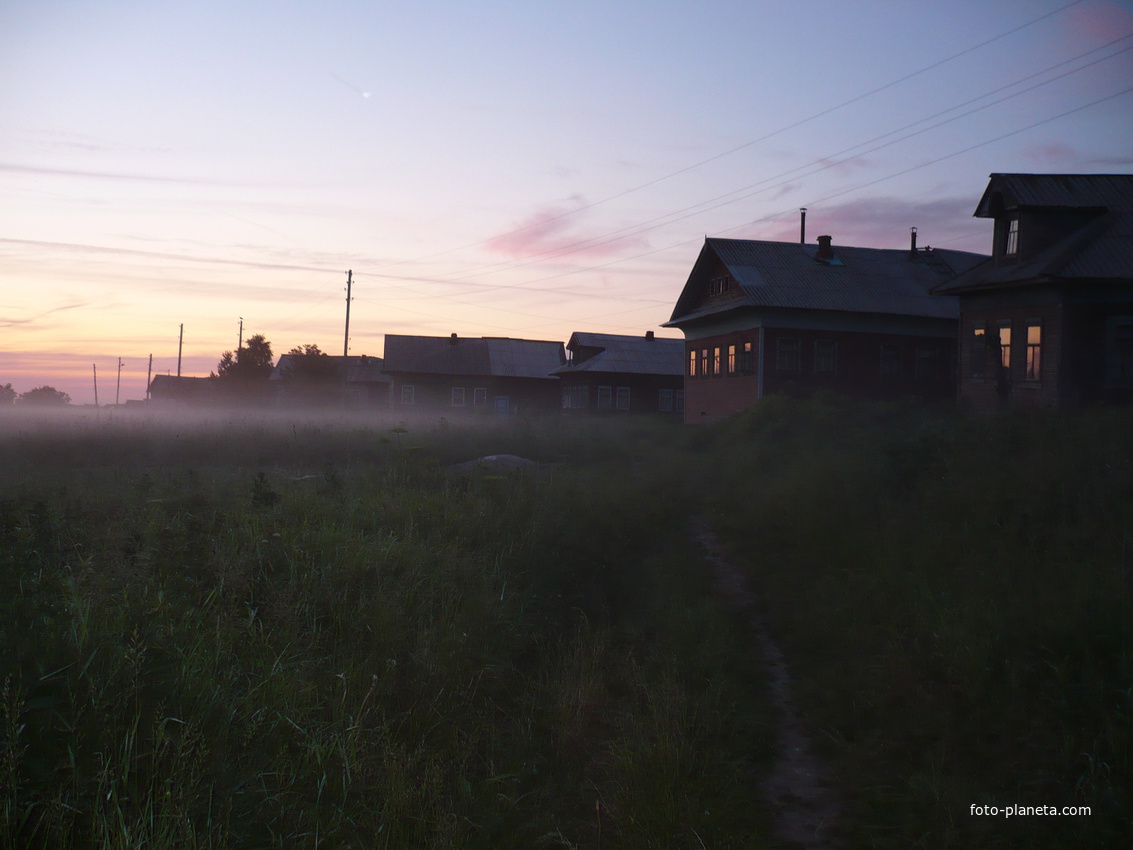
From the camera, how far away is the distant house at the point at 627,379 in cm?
4869

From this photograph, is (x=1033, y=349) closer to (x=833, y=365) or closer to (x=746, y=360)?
(x=833, y=365)

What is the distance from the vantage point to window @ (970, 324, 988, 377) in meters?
23.5

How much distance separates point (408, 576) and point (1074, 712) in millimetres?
5975

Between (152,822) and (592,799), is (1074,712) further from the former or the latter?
(152,822)

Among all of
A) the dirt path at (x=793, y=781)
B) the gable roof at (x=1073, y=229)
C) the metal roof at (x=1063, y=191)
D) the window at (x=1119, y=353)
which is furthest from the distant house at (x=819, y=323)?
the dirt path at (x=793, y=781)

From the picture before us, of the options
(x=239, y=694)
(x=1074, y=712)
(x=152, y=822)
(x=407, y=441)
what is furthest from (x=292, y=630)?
(x=407, y=441)

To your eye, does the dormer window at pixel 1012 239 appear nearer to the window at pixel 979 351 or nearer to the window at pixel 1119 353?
the window at pixel 979 351

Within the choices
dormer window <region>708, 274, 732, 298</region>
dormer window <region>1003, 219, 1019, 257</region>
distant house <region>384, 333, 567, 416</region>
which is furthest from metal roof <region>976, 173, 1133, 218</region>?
distant house <region>384, 333, 567, 416</region>

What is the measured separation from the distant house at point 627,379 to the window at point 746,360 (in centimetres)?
1835

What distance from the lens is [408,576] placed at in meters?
8.01

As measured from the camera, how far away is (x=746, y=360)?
98.5ft

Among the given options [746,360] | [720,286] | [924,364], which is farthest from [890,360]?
[720,286]

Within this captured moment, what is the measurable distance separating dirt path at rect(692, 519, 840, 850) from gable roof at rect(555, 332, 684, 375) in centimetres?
4102

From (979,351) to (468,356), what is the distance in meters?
38.8
